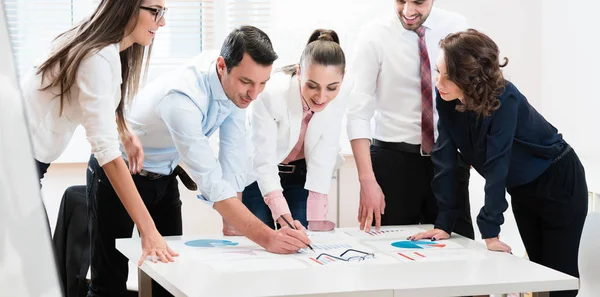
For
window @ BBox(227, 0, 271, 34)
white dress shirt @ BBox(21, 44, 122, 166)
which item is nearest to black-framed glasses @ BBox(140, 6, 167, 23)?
white dress shirt @ BBox(21, 44, 122, 166)

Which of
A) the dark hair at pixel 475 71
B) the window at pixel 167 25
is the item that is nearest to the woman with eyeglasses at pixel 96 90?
the dark hair at pixel 475 71

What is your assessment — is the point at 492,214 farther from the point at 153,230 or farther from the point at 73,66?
the point at 73,66

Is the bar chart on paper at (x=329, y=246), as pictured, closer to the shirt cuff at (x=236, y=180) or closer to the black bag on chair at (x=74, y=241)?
the shirt cuff at (x=236, y=180)

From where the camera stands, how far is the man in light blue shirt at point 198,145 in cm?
196

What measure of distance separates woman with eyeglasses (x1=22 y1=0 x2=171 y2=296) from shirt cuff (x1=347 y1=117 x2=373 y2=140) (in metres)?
0.89

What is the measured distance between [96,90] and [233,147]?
0.59m

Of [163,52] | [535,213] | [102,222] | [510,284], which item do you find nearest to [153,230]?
[102,222]

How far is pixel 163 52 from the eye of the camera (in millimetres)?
4117

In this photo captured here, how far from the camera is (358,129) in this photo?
2490mm

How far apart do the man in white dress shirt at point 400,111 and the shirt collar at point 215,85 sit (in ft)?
1.96

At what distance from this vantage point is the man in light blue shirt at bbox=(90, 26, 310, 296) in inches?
77.0

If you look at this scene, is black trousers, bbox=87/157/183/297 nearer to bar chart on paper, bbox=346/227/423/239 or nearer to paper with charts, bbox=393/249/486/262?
bar chart on paper, bbox=346/227/423/239

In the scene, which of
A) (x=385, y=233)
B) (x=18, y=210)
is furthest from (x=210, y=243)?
(x=18, y=210)

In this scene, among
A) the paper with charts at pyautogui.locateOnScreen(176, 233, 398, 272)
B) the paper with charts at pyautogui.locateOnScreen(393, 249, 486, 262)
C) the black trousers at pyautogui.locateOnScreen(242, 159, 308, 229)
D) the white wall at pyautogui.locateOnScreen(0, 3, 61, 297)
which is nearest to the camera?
the white wall at pyautogui.locateOnScreen(0, 3, 61, 297)
